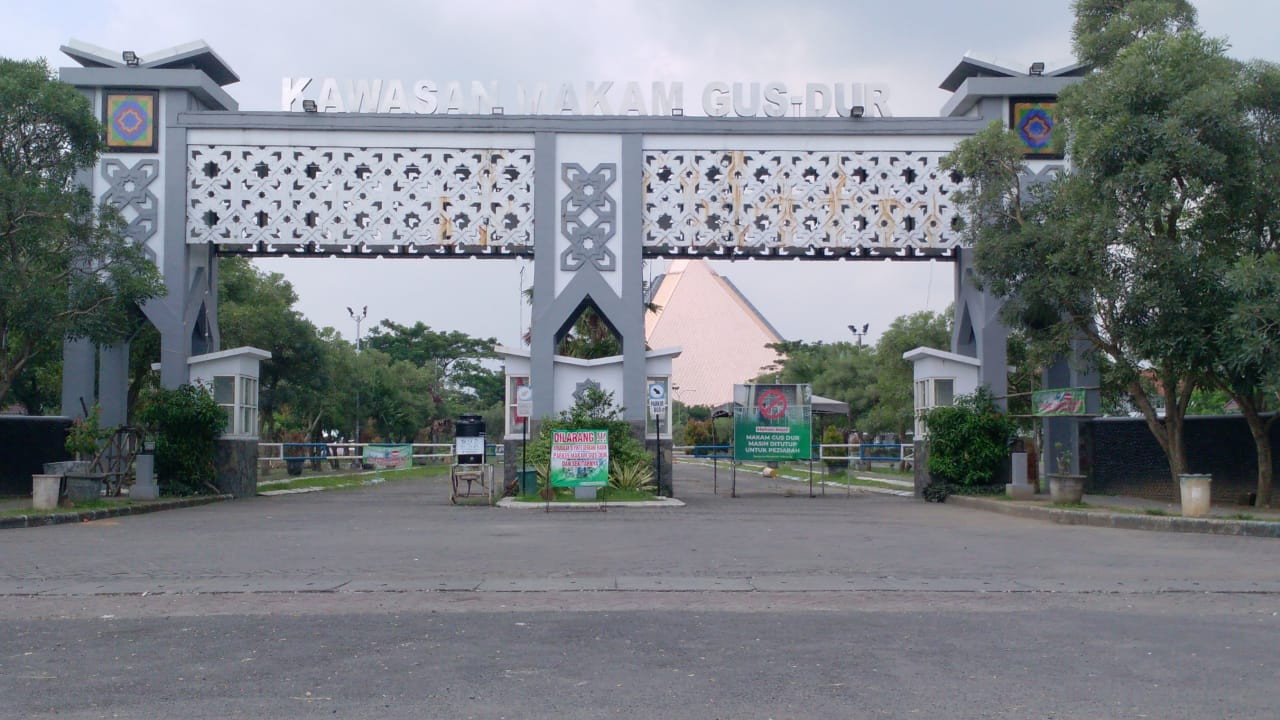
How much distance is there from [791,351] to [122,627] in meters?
76.5

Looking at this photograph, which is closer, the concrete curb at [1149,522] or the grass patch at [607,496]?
the concrete curb at [1149,522]

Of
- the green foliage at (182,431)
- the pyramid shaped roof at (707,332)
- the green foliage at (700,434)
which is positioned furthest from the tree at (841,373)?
the pyramid shaped roof at (707,332)

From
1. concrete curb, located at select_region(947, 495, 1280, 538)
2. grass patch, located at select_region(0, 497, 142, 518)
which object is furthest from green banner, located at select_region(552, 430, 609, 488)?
grass patch, located at select_region(0, 497, 142, 518)

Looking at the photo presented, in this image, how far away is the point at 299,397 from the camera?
154ft

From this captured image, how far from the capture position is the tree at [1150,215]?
2006 centimetres

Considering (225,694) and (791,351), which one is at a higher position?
(791,351)

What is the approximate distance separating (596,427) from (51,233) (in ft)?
37.9

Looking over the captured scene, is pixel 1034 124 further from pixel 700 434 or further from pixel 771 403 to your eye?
pixel 700 434

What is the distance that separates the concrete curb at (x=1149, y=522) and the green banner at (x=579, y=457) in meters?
8.07

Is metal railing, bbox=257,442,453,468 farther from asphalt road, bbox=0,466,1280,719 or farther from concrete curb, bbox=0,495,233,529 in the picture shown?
asphalt road, bbox=0,466,1280,719

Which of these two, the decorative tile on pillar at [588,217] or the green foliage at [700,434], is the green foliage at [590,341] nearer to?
the decorative tile on pillar at [588,217]

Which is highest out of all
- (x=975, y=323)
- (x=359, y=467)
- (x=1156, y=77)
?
(x=1156, y=77)

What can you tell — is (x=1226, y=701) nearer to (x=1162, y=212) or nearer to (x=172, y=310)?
(x=1162, y=212)

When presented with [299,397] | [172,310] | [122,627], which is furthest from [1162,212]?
[299,397]
